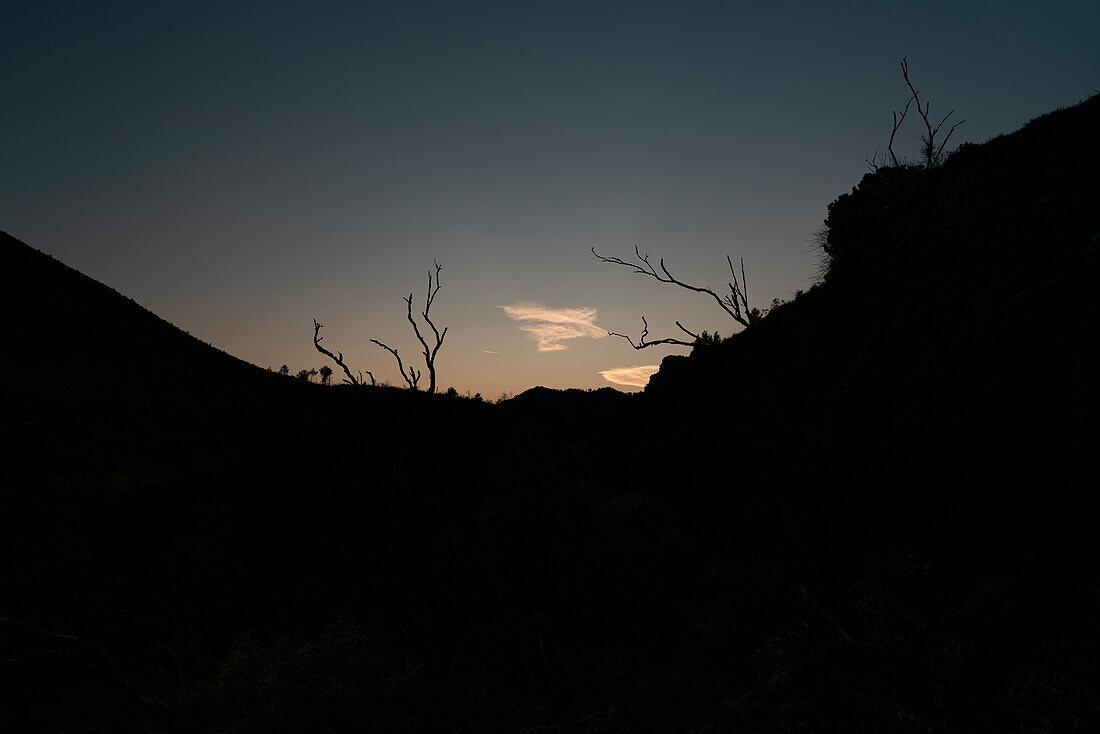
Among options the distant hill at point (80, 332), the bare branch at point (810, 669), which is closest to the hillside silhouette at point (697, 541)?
the bare branch at point (810, 669)

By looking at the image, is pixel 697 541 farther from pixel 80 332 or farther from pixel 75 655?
pixel 80 332

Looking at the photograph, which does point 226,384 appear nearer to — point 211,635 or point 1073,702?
point 211,635

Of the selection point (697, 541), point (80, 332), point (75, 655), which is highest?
point (80, 332)

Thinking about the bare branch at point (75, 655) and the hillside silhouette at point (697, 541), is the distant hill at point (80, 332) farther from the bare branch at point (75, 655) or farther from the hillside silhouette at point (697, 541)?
the bare branch at point (75, 655)

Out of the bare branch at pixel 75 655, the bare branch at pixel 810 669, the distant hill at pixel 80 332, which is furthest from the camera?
the distant hill at pixel 80 332

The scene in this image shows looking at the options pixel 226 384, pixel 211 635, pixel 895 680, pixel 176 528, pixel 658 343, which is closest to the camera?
pixel 895 680

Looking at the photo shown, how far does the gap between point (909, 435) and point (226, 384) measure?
10437 centimetres

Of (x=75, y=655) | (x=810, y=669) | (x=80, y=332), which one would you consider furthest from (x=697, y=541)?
(x=80, y=332)

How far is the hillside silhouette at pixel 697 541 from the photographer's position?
11.2 meters

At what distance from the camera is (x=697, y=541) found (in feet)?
122

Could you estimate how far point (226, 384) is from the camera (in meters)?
98.8

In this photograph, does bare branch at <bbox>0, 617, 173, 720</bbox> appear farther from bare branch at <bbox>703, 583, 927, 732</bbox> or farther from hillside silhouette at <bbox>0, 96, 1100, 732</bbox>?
bare branch at <bbox>703, 583, 927, 732</bbox>

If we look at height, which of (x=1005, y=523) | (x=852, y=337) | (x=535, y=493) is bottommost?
(x=1005, y=523)

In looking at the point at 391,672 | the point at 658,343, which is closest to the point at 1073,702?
the point at 658,343
